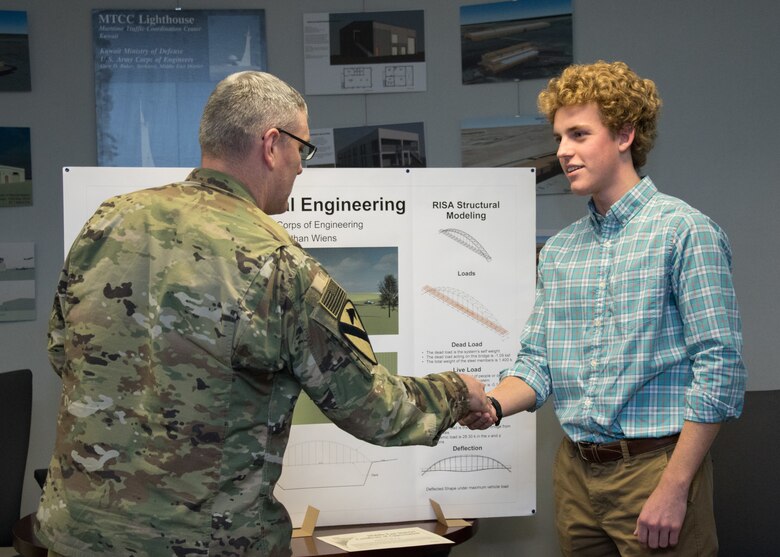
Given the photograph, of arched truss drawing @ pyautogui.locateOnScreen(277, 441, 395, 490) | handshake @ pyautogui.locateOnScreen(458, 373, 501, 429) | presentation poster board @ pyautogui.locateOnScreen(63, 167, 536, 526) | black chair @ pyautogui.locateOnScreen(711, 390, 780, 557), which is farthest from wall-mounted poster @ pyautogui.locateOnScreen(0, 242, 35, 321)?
black chair @ pyautogui.locateOnScreen(711, 390, 780, 557)

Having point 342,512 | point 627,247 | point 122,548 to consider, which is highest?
point 627,247

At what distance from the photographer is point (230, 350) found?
5.32ft

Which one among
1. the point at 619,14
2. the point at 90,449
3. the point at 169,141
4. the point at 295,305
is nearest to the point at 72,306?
the point at 90,449

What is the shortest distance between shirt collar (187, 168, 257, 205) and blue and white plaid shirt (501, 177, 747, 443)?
3.01ft

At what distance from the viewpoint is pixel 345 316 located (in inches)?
68.8

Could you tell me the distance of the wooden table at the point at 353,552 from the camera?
2.49m

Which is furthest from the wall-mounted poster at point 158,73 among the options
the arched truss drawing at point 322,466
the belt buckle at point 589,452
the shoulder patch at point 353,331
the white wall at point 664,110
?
the belt buckle at point 589,452

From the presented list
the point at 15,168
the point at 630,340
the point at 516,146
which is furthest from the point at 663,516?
the point at 15,168

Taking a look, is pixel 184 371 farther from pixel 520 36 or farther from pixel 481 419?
pixel 520 36

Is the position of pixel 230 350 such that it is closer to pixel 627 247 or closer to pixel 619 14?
pixel 627 247

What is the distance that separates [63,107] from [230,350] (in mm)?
2277

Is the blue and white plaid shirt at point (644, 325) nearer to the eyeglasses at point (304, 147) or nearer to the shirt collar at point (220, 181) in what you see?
the eyeglasses at point (304, 147)

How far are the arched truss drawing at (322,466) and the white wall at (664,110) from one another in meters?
1.00

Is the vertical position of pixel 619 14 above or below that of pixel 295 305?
above
